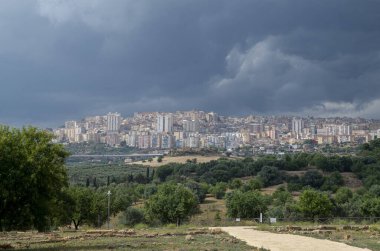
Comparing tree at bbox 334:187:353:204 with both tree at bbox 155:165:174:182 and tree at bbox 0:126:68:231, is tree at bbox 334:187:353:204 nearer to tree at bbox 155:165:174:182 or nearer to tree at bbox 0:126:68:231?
tree at bbox 155:165:174:182

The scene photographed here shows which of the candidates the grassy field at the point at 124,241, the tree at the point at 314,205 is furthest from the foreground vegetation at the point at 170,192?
the grassy field at the point at 124,241

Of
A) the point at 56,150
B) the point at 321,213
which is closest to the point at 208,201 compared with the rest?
the point at 321,213

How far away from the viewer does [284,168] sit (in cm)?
15788

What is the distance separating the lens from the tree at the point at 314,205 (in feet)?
263

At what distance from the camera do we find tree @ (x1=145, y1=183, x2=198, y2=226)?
7869 centimetres

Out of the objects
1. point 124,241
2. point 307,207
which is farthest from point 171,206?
point 124,241

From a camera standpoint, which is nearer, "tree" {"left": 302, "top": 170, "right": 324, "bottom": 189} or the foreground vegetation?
the foreground vegetation

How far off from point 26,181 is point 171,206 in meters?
49.1

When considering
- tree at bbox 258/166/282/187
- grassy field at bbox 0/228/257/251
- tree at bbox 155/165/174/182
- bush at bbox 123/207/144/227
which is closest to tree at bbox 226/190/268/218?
bush at bbox 123/207/144/227

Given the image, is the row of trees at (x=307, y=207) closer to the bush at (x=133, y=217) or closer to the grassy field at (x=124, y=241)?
the bush at (x=133, y=217)

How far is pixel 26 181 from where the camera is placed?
103 ft

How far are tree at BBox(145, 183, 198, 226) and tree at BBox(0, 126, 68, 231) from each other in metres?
45.9

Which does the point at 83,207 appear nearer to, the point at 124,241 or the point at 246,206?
the point at 246,206

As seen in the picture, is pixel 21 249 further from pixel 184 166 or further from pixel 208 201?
pixel 184 166
